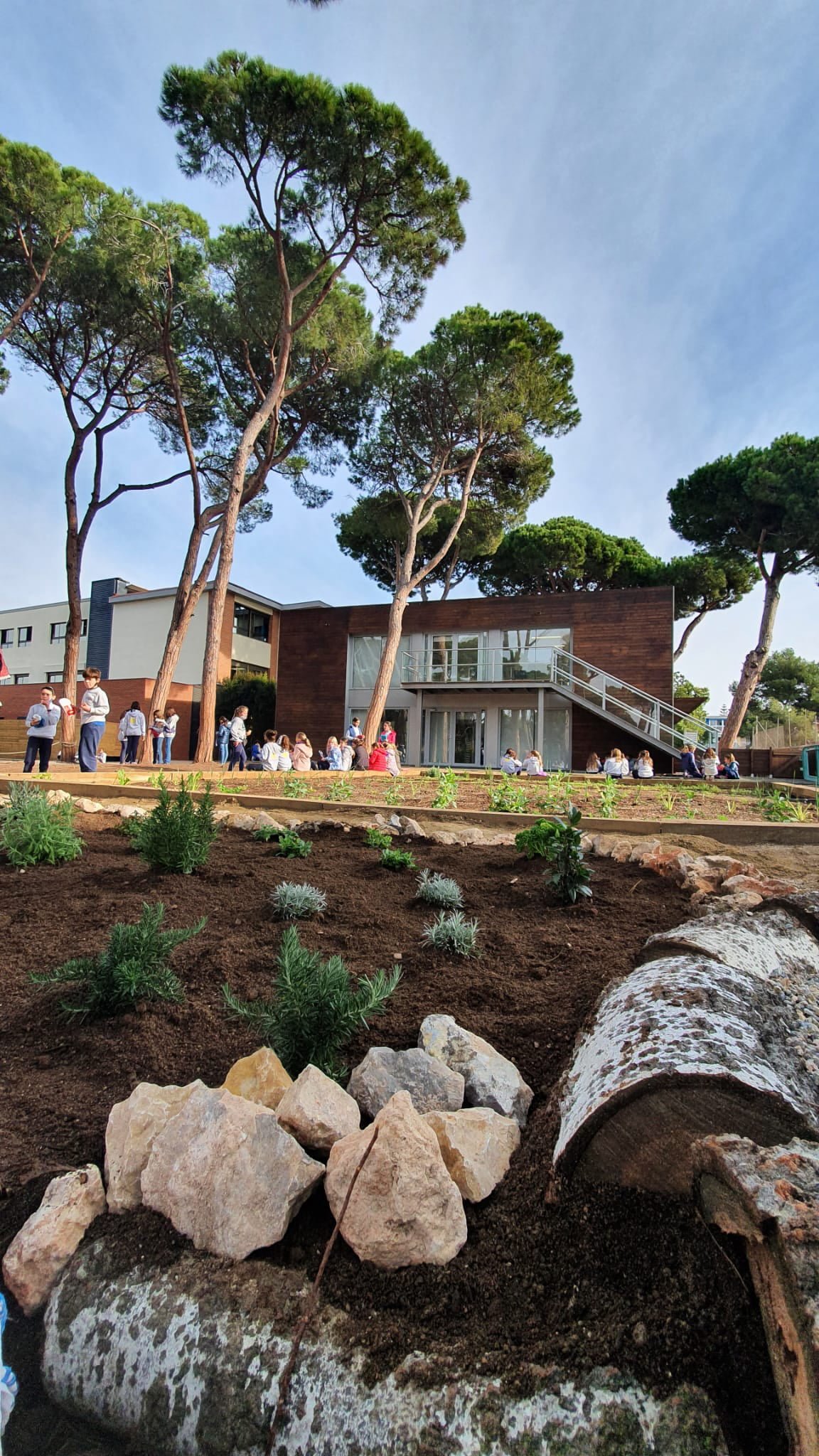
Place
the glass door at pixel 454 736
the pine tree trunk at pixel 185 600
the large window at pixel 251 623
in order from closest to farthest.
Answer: the pine tree trunk at pixel 185 600
the glass door at pixel 454 736
the large window at pixel 251 623

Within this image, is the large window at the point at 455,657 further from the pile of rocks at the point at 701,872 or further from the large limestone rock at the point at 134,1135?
the large limestone rock at the point at 134,1135

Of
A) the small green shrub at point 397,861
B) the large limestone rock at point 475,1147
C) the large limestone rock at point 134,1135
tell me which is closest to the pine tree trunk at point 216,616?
the small green shrub at point 397,861

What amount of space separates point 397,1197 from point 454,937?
127 centimetres

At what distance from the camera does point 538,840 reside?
124 inches

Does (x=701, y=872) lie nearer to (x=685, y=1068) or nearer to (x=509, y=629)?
(x=685, y=1068)

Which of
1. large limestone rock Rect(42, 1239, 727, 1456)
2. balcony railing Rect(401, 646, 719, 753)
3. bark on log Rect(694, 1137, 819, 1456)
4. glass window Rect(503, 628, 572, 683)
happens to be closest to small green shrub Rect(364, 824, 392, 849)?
large limestone rock Rect(42, 1239, 727, 1456)

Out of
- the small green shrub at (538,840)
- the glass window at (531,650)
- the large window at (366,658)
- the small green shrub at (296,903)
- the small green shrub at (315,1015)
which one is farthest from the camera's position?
the large window at (366,658)

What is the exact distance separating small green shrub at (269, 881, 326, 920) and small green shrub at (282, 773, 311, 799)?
3594 mm

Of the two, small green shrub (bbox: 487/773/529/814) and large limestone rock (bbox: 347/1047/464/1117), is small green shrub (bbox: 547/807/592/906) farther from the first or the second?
small green shrub (bbox: 487/773/529/814)

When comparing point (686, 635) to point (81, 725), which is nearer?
point (81, 725)

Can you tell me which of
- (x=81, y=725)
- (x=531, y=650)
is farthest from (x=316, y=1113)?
(x=531, y=650)

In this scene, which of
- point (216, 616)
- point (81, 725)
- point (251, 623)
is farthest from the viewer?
point (251, 623)

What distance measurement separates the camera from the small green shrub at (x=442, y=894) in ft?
9.06

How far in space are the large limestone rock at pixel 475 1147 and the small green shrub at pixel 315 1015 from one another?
0.38m
